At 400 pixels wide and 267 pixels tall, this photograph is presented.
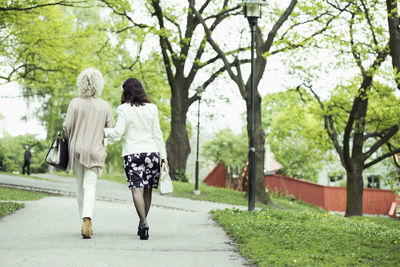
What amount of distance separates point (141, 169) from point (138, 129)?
531mm

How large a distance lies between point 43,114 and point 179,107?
1561 centimetres

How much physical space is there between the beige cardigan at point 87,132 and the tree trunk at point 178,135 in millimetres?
18793

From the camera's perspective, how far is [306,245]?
6586mm

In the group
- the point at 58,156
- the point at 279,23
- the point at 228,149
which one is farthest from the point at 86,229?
the point at 228,149

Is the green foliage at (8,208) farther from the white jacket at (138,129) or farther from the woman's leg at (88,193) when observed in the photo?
the white jacket at (138,129)

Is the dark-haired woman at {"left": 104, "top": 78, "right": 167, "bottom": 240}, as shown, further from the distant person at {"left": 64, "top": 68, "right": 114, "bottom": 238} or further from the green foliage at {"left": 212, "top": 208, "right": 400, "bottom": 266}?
the green foliage at {"left": 212, "top": 208, "right": 400, "bottom": 266}

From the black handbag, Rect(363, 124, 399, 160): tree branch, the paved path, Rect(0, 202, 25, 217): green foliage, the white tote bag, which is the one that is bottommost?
the paved path

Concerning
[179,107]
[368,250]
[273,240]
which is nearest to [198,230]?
A: [273,240]

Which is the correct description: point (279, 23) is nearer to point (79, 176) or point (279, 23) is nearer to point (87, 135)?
point (87, 135)

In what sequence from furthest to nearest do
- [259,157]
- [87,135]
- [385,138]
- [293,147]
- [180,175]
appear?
1. [293,147]
2. [180,175]
3. [385,138]
4. [259,157]
5. [87,135]

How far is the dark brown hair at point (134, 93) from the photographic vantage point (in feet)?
23.8

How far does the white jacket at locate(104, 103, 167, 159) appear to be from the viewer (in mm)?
7176

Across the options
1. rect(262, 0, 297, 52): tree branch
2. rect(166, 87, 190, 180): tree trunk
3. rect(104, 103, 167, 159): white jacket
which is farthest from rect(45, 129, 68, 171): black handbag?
rect(166, 87, 190, 180): tree trunk

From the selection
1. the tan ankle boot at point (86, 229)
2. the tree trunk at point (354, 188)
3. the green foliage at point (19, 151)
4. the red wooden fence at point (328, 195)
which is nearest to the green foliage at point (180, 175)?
the tree trunk at point (354, 188)
